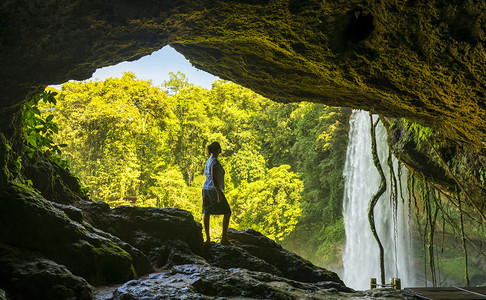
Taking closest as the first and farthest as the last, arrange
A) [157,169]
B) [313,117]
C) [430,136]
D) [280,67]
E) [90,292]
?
[90,292] → [280,67] → [430,136] → [157,169] → [313,117]

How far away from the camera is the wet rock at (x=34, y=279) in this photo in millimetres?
2416

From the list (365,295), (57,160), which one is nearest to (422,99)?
(365,295)

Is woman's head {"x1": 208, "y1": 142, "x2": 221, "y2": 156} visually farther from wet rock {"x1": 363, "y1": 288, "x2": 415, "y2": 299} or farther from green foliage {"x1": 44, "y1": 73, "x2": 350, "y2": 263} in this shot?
green foliage {"x1": 44, "y1": 73, "x2": 350, "y2": 263}

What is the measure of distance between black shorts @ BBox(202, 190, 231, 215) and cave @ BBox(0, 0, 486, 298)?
161cm

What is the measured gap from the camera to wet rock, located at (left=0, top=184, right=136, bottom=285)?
114 inches

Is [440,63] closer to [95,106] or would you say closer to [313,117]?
[95,106]

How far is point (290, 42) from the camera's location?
3693 mm

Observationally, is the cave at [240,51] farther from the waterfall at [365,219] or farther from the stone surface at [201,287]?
the waterfall at [365,219]

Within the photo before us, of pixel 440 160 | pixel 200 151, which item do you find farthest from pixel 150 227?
pixel 200 151

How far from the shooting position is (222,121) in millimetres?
22859

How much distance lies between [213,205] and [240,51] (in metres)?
2.72

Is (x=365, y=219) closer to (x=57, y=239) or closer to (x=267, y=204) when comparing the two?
(x=267, y=204)

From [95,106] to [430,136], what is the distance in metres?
17.8

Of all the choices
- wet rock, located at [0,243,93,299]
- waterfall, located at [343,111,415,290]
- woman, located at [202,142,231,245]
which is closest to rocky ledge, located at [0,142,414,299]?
wet rock, located at [0,243,93,299]
